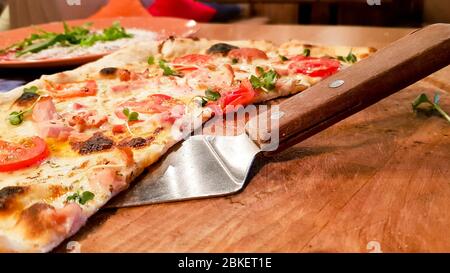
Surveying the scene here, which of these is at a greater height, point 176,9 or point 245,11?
point 176,9

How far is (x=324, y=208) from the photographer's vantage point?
3.60 feet

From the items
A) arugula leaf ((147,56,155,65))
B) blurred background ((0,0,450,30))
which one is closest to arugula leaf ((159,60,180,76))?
arugula leaf ((147,56,155,65))

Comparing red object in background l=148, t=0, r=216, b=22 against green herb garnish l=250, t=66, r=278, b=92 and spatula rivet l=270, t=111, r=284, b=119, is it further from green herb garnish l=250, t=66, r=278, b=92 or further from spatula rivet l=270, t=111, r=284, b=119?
spatula rivet l=270, t=111, r=284, b=119

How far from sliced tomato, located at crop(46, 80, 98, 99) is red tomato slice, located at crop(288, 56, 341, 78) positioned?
0.68 metres

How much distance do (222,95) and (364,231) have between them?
2.67 ft

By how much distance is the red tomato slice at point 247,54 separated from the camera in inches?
83.7

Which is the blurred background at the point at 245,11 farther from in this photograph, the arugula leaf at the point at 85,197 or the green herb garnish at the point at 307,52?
the arugula leaf at the point at 85,197

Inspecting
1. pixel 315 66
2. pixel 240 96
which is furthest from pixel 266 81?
pixel 315 66

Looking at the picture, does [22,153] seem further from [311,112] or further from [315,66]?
[315,66]

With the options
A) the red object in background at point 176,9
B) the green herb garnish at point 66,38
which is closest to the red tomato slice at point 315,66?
the green herb garnish at point 66,38

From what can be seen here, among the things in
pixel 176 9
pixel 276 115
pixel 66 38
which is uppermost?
pixel 276 115

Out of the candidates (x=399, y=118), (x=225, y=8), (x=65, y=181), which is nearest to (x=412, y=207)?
(x=399, y=118)

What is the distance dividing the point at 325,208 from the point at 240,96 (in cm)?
67

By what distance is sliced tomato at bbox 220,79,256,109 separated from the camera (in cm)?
166
